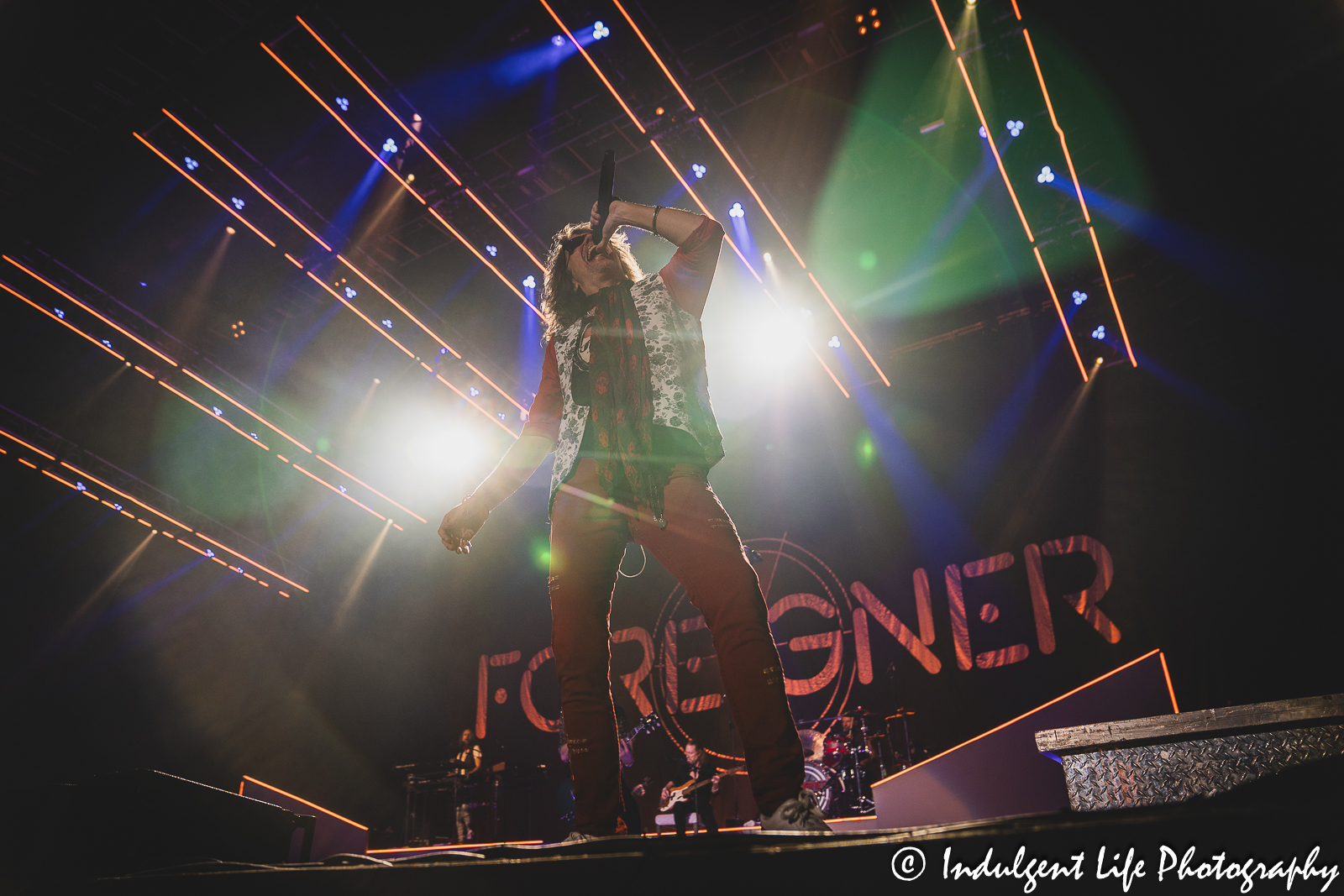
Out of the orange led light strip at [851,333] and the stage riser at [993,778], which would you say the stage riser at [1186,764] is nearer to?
the stage riser at [993,778]

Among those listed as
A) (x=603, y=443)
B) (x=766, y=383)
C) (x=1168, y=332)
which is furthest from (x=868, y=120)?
(x=603, y=443)

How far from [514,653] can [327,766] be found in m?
3.03

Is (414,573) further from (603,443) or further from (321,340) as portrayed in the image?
(603,443)

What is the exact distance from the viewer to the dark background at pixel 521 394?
5.02 m

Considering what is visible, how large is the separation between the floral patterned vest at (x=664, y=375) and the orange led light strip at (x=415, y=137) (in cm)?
255

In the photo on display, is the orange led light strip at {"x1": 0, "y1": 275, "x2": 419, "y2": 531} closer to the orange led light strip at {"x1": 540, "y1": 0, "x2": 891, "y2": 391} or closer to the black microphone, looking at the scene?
the orange led light strip at {"x1": 540, "y1": 0, "x2": 891, "y2": 391}

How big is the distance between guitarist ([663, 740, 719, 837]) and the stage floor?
589 centimetres

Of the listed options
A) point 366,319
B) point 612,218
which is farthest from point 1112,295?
point 366,319

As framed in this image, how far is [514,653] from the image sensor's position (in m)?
9.30

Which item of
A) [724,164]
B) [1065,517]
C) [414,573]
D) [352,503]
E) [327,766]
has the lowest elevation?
[327,766]

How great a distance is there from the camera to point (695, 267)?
179 centimetres

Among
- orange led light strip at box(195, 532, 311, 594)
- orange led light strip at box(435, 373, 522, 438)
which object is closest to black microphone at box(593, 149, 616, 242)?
orange led light strip at box(435, 373, 522, 438)

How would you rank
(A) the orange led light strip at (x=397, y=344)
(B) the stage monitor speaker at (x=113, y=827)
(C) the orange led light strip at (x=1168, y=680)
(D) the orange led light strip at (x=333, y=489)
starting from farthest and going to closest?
1. (D) the orange led light strip at (x=333, y=489)
2. (A) the orange led light strip at (x=397, y=344)
3. (C) the orange led light strip at (x=1168, y=680)
4. (B) the stage monitor speaker at (x=113, y=827)

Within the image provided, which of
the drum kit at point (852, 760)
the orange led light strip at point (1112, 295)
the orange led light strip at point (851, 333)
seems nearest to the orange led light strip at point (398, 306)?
the orange led light strip at point (851, 333)
